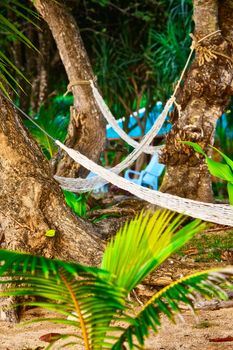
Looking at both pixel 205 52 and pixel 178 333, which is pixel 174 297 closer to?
pixel 178 333

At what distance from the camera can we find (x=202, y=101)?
445 centimetres

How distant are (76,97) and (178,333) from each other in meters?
2.62

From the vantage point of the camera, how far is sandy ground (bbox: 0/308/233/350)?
7.46ft

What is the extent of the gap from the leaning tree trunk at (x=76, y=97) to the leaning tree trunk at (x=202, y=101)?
0.54 m

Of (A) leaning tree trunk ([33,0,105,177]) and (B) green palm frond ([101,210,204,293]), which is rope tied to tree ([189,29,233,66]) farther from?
(B) green palm frond ([101,210,204,293])

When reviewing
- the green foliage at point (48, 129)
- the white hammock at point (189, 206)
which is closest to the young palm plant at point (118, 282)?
the white hammock at point (189, 206)

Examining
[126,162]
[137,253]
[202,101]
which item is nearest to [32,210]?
[126,162]

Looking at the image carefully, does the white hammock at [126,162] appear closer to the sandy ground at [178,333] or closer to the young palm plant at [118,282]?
the sandy ground at [178,333]

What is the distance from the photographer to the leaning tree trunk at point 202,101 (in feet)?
14.4

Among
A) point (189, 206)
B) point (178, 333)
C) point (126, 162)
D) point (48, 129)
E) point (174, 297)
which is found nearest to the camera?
point (174, 297)

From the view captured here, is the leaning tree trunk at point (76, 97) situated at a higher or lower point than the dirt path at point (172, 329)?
higher

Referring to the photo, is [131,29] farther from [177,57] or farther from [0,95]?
[0,95]

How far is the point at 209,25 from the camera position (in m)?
4.38

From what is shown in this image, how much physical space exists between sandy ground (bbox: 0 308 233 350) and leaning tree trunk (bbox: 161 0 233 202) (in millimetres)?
1871
